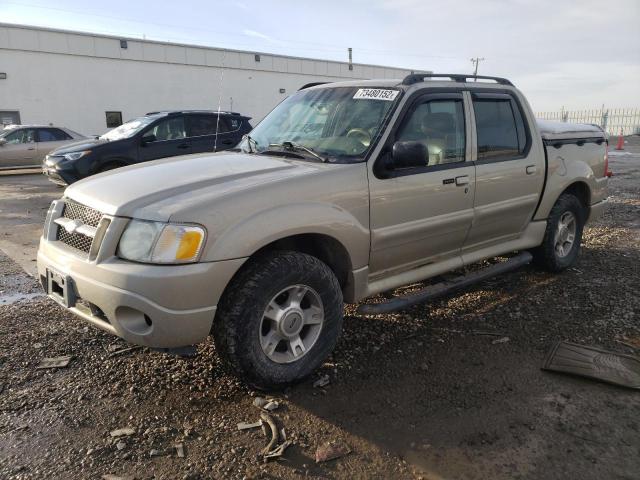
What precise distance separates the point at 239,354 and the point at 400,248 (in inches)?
55.6

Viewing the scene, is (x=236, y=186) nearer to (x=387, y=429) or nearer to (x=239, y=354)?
(x=239, y=354)

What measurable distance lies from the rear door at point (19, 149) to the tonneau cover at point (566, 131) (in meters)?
15.0

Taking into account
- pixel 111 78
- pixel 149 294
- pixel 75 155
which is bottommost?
pixel 149 294

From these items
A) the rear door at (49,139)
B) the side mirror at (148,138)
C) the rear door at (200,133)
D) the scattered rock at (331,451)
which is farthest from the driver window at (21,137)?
the scattered rock at (331,451)

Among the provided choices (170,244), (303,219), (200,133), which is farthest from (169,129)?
(170,244)

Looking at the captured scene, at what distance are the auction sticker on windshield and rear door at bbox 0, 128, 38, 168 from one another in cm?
1461

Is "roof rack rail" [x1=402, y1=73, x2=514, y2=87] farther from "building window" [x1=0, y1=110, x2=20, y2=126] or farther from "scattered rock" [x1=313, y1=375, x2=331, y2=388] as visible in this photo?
"building window" [x1=0, y1=110, x2=20, y2=126]

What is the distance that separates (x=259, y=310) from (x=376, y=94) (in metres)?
1.89

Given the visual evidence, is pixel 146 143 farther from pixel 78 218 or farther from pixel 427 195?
pixel 427 195

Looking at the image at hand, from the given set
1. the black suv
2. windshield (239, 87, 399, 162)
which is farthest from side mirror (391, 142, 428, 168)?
the black suv

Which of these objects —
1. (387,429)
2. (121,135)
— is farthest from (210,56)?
(387,429)

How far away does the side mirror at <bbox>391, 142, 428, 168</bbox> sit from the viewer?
132 inches

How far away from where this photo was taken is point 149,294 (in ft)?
8.49

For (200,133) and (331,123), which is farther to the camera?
(200,133)
